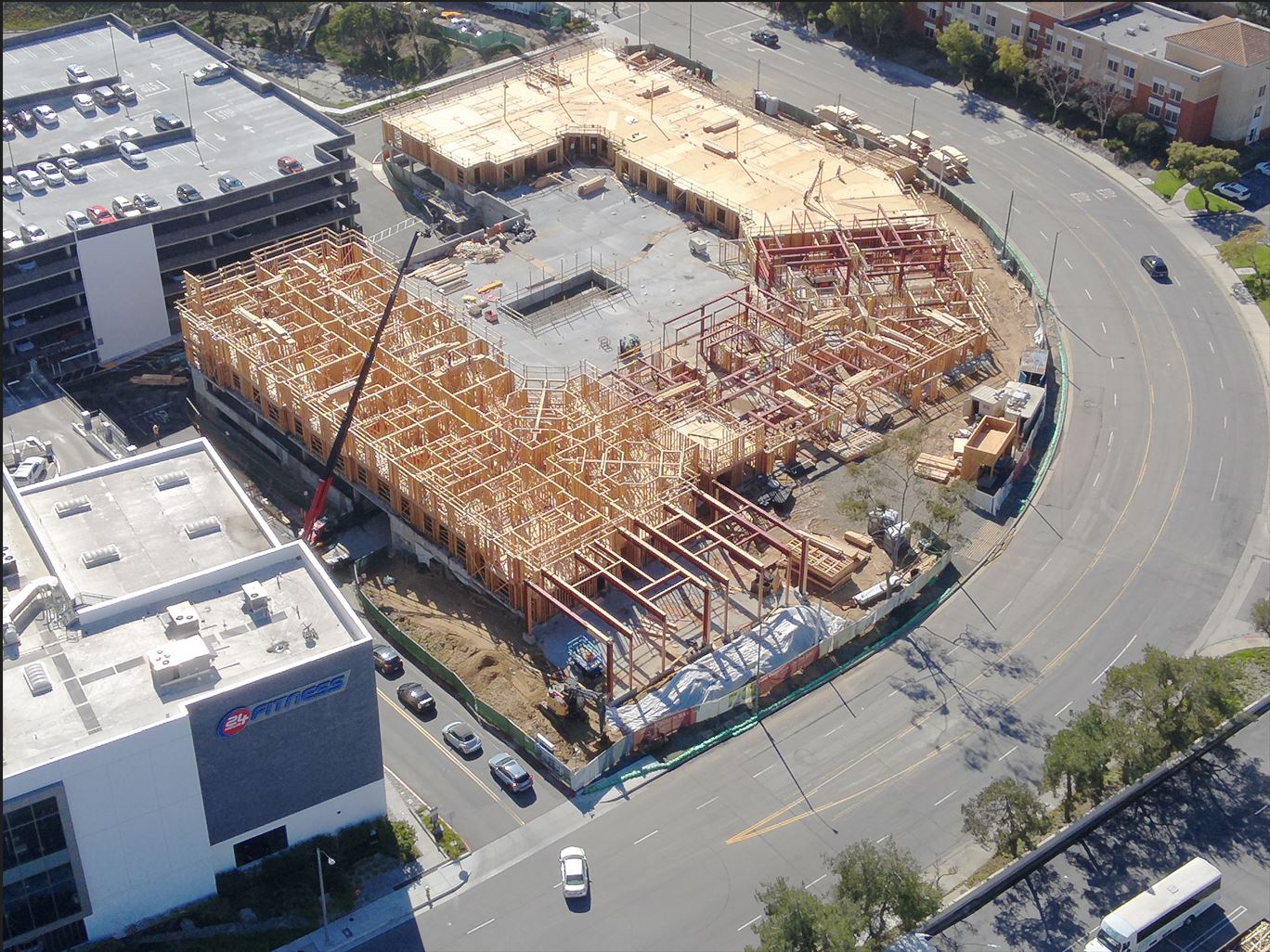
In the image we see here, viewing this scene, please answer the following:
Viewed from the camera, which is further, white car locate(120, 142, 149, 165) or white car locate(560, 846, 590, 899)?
white car locate(120, 142, 149, 165)

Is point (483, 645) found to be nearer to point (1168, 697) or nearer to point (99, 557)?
point (99, 557)

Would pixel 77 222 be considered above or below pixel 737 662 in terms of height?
→ above

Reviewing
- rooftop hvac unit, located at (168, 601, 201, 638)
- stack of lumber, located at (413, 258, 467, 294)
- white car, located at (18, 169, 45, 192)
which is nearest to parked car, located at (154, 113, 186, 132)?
white car, located at (18, 169, 45, 192)

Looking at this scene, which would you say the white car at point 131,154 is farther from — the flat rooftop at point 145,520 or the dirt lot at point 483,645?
the dirt lot at point 483,645

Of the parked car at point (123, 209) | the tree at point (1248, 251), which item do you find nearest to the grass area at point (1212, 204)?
the tree at point (1248, 251)

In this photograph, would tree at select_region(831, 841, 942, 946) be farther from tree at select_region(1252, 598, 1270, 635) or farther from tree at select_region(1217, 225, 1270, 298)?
tree at select_region(1217, 225, 1270, 298)

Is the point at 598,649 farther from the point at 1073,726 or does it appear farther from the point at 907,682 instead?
the point at 1073,726

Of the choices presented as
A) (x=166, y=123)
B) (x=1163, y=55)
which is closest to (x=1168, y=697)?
(x=1163, y=55)
